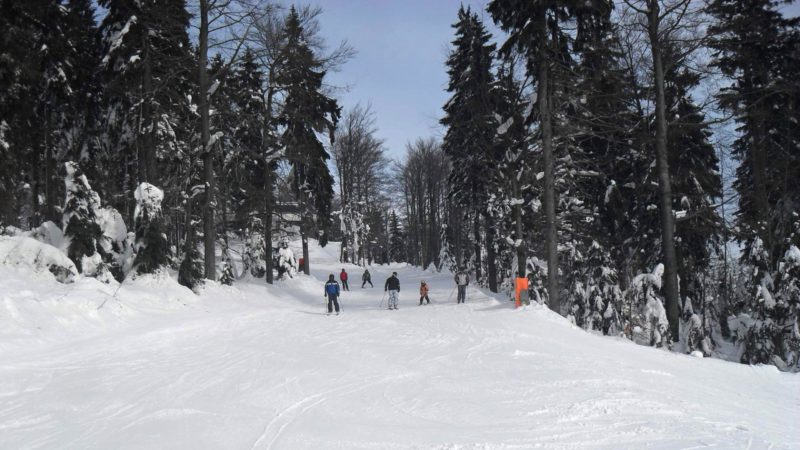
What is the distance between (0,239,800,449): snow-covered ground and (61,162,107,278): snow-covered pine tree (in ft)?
3.97

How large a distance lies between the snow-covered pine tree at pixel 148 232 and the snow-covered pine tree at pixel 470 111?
13.3 metres

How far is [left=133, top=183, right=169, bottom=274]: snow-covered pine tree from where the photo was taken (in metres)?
16.4

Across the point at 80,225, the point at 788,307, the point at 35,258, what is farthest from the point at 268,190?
the point at 788,307

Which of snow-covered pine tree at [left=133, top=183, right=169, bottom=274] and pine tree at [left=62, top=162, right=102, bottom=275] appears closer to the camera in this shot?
pine tree at [left=62, top=162, right=102, bottom=275]

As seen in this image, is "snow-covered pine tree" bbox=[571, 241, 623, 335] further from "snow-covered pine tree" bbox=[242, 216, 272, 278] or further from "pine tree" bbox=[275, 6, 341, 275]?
"snow-covered pine tree" bbox=[242, 216, 272, 278]

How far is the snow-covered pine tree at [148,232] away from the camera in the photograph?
16359 millimetres

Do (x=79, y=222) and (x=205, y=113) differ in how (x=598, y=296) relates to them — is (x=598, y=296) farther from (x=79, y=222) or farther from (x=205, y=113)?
(x=79, y=222)

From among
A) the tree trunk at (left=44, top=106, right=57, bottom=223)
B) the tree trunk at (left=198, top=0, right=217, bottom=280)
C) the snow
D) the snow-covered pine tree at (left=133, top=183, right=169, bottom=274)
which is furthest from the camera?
the tree trunk at (left=44, top=106, right=57, bottom=223)

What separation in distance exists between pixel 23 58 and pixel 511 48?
1596cm

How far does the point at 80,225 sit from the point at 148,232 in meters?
2.02

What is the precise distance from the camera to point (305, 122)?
93.0ft

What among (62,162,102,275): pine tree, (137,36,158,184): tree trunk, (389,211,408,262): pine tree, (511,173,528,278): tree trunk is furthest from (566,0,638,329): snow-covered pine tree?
(389,211,408,262): pine tree

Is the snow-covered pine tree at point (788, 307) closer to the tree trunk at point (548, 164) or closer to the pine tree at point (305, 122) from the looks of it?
the tree trunk at point (548, 164)

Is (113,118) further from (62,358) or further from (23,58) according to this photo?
(62,358)
